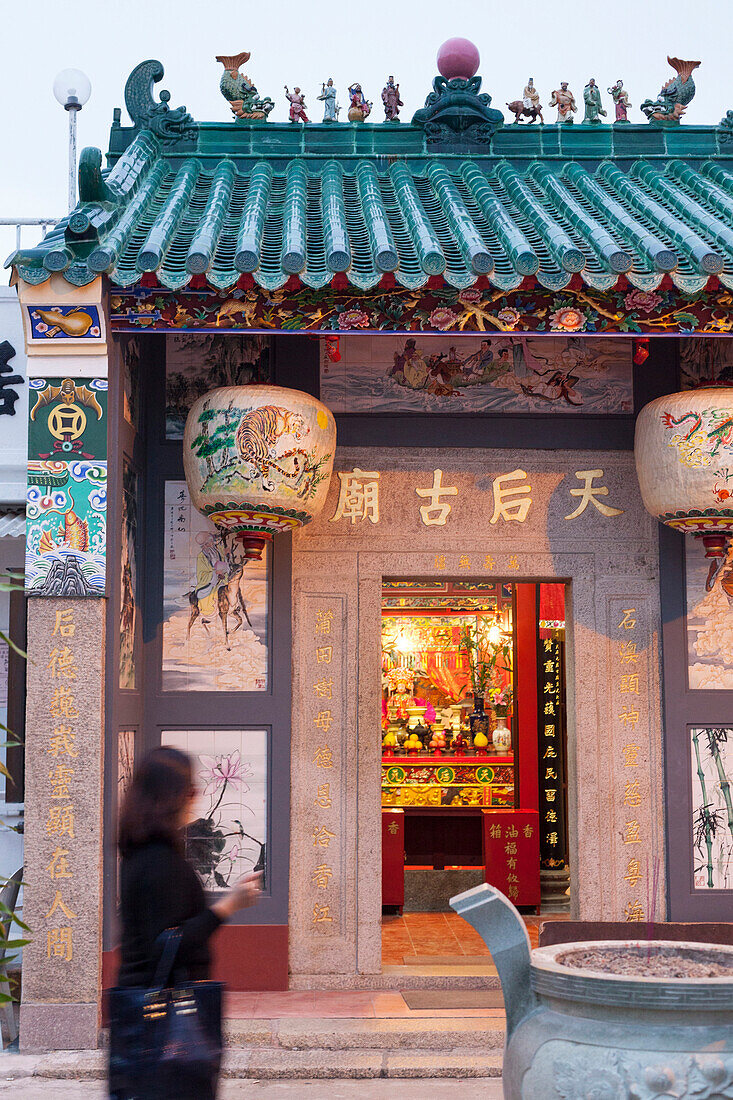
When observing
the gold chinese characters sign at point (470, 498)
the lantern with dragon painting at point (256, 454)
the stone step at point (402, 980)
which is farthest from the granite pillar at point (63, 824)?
the gold chinese characters sign at point (470, 498)

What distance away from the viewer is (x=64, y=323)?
5328mm

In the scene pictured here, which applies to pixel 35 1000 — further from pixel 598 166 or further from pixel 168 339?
pixel 598 166

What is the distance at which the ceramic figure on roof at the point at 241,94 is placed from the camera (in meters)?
6.81

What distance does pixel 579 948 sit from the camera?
3.59 metres

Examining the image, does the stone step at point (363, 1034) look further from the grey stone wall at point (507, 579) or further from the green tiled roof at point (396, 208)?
the green tiled roof at point (396, 208)

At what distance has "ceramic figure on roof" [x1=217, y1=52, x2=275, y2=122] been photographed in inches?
268

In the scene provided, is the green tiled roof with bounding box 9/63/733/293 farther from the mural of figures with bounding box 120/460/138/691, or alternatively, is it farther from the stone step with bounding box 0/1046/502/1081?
the stone step with bounding box 0/1046/502/1081

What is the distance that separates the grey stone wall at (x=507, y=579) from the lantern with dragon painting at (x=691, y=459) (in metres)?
0.59

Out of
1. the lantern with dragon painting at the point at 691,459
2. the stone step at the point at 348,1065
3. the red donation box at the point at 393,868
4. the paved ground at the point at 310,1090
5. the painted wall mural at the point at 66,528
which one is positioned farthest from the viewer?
the red donation box at the point at 393,868

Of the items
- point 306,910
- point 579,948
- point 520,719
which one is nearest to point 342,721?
point 306,910

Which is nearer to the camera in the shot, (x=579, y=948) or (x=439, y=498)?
(x=579, y=948)

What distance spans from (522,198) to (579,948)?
13.3 feet

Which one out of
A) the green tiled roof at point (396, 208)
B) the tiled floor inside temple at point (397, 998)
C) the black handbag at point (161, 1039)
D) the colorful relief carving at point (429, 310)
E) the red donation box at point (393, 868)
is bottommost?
the tiled floor inside temple at point (397, 998)

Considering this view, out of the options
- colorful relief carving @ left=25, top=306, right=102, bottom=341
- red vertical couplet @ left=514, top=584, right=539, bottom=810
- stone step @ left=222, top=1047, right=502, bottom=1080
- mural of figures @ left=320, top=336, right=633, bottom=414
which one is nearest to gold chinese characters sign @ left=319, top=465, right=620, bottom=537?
mural of figures @ left=320, top=336, right=633, bottom=414
